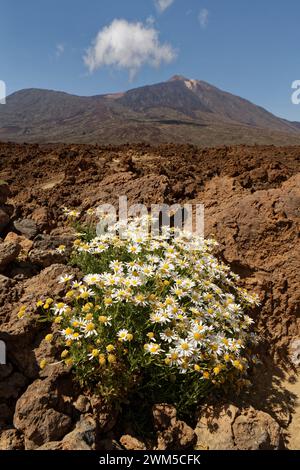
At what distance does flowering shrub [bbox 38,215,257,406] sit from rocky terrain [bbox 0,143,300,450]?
0.60 feet

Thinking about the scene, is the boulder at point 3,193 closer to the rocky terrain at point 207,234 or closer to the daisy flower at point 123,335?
the rocky terrain at point 207,234

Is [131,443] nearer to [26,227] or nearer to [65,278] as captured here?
[65,278]

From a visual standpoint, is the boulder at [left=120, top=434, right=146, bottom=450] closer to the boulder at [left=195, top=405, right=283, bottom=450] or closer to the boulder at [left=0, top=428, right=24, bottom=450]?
the boulder at [left=195, top=405, right=283, bottom=450]

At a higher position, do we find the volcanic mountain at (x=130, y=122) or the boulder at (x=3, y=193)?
the volcanic mountain at (x=130, y=122)

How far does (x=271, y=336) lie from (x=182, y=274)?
4.49 feet

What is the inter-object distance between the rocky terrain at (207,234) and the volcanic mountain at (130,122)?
52432 mm

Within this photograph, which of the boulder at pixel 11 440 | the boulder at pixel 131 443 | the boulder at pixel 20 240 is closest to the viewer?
the boulder at pixel 11 440

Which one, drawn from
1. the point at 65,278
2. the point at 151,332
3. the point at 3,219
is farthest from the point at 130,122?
the point at 151,332

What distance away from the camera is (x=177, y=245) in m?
4.09

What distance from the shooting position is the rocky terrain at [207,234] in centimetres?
283

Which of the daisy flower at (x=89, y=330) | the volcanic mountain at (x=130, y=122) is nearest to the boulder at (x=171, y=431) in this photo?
the daisy flower at (x=89, y=330)

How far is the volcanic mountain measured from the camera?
67450 millimetres

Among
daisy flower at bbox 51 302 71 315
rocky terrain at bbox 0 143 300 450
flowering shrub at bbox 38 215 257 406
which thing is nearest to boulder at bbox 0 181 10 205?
rocky terrain at bbox 0 143 300 450
